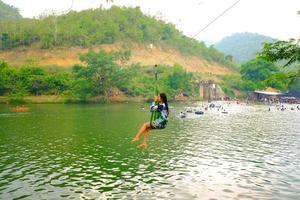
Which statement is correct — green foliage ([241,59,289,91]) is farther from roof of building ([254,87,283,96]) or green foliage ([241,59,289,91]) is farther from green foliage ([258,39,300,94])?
green foliage ([258,39,300,94])

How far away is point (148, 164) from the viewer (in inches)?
1246

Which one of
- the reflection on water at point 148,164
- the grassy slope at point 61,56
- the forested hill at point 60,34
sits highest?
the forested hill at point 60,34

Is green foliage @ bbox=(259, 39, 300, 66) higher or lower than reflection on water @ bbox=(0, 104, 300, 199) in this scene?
higher

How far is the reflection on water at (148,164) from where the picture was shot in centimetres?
2417

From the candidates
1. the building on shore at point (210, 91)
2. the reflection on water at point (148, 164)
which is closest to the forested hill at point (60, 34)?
the building on shore at point (210, 91)

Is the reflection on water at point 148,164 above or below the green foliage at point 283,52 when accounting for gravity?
below

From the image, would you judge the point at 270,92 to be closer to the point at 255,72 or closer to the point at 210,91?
the point at 255,72

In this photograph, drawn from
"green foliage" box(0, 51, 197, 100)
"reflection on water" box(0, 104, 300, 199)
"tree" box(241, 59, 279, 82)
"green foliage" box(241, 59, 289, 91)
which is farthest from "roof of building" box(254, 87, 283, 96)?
"reflection on water" box(0, 104, 300, 199)

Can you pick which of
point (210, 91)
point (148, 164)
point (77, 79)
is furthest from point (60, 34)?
point (148, 164)

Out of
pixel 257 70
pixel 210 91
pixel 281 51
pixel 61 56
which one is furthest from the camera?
pixel 257 70

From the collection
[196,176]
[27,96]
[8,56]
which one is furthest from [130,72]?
[196,176]

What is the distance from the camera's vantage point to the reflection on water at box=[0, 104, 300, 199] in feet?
79.3

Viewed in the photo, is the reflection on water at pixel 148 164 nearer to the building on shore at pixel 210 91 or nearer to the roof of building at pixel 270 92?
the roof of building at pixel 270 92

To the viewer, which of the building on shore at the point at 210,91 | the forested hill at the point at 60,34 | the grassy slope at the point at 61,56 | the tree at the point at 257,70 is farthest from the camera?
the forested hill at the point at 60,34
